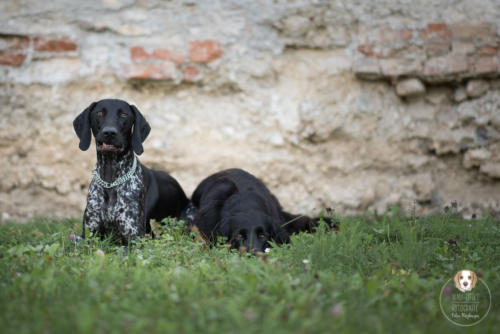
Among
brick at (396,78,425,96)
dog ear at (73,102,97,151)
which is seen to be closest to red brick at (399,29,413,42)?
brick at (396,78,425,96)

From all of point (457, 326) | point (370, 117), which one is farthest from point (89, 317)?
point (370, 117)

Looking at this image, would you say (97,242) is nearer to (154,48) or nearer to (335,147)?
(154,48)

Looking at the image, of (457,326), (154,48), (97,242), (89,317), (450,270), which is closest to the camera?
(89,317)

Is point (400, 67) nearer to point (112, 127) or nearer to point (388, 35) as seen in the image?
point (388, 35)

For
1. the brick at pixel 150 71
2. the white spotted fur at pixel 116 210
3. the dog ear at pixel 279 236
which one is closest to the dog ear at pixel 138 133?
the white spotted fur at pixel 116 210

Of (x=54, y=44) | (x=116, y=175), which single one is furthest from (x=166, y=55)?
(x=116, y=175)

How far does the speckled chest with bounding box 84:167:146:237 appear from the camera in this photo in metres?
3.89

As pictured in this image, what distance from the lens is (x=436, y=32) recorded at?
5641 mm

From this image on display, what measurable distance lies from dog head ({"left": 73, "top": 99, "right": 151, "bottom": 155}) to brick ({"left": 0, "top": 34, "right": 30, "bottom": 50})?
2300 millimetres

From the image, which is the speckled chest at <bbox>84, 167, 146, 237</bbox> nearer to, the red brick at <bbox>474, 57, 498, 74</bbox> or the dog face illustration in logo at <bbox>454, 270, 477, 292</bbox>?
the dog face illustration in logo at <bbox>454, 270, 477, 292</bbox>

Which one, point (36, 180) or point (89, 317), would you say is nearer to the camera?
point (89, 317)

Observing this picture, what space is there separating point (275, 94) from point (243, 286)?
3664 millimetres

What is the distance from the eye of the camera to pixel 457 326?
7.19 ft

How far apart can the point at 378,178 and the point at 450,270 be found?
121 inches
